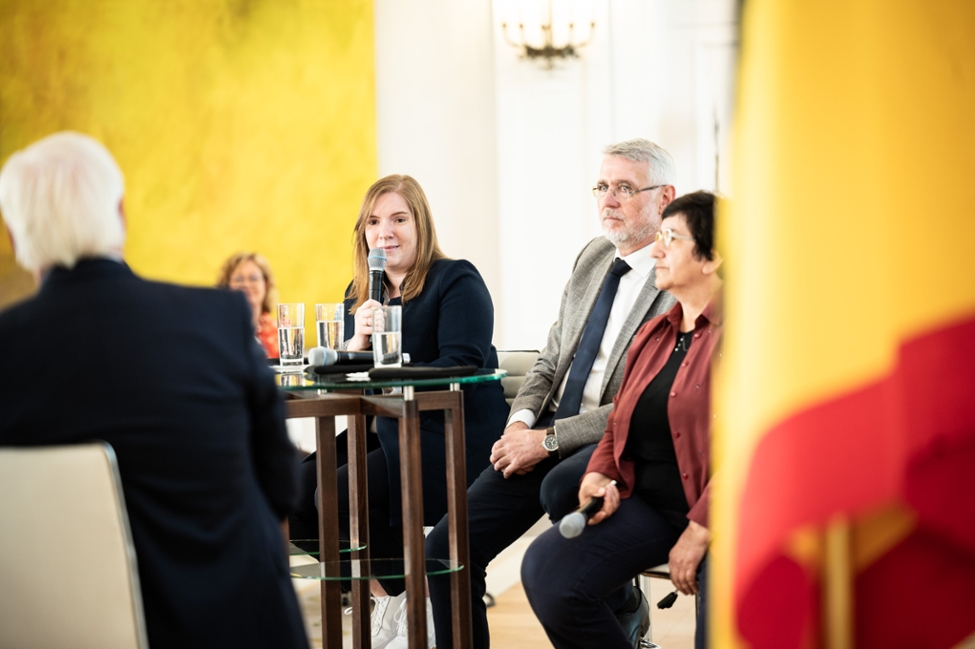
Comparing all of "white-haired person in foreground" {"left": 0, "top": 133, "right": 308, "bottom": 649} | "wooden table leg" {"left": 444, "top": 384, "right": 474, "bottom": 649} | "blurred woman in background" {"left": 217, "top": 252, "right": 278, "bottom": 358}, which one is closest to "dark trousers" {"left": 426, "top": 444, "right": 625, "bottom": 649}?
"wooden table leg" {"left": 444, "top": 384, "right": 474, "bottom": 649}

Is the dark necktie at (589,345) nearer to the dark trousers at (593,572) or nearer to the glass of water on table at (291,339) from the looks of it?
the dark trousers at (593,572)

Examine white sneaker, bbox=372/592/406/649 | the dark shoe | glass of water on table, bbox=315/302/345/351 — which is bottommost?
white sneaker, bbox=372/592/406/649

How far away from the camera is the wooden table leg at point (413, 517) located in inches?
81.0

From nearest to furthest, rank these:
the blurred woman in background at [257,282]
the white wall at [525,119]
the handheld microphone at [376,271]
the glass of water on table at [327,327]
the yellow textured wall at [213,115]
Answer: the handheld microphone at [376,271], the glass of water on table at [327,327], the yellow textured wall at [213,115], the blurred woman in background at [257,282], the white wall at [525,119]

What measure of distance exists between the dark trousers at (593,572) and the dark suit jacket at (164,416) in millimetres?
806

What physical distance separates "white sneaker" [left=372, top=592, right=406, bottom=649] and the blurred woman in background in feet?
4.35

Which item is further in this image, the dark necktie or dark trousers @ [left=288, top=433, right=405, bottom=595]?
dark trousers @ [left=288, top=433, right=405, bottom=595]

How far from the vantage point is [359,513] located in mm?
2436

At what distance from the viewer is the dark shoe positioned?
2.56m

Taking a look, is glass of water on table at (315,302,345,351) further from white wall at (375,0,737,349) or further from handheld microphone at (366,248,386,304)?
white wall at (375,0,737,349)

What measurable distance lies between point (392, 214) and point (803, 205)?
6.98ft

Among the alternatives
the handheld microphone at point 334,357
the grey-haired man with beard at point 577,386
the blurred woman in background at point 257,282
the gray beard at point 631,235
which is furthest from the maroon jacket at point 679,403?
the blurred woman in background at point 257,282

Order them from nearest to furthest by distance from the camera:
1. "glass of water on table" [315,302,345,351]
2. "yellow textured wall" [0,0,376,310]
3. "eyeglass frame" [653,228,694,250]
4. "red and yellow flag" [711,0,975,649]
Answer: "red and yellow flag" [711,0,975,649] < "eyeglass frame" [653,228,694,250] < "glass of water on table" [315,302,345,351] < "yellow textured wall" [0,0,376,310]

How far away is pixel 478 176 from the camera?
4520 mm
